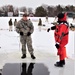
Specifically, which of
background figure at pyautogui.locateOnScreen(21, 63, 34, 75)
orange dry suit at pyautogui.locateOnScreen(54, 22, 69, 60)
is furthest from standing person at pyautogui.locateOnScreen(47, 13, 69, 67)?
background figure at pyautogui.locateOnScreen(21, 63, 34, 75)

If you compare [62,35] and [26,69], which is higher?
[62,35]

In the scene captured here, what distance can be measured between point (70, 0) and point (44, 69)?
13.4 m

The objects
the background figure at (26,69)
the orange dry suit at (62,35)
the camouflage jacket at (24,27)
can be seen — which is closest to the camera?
the background figure at (26,69)

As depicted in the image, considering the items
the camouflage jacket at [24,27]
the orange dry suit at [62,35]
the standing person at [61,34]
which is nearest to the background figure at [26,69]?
the standing person at [61,34]

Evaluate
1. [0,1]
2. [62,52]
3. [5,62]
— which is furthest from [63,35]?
[0,1]

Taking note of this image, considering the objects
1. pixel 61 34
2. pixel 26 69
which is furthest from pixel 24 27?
pixel 26 69

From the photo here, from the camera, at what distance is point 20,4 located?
60.1 feet

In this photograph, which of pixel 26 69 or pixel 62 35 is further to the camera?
pixel 62 35

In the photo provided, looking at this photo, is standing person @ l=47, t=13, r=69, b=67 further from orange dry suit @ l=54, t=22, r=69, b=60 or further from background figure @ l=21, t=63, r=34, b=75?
background figure @ l=21, t=63, r=34, b=75

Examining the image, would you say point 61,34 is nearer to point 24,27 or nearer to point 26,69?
A: point 26,69

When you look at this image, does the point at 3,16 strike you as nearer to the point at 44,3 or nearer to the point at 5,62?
the point at 44,3

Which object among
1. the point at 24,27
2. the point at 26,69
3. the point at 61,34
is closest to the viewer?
the point at 26,69

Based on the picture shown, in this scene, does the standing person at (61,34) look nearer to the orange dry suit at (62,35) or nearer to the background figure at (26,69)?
the orange dry suit at (62,35)

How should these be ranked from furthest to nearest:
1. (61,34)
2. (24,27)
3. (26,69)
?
(24,27) → (61,34) → (26,69)
